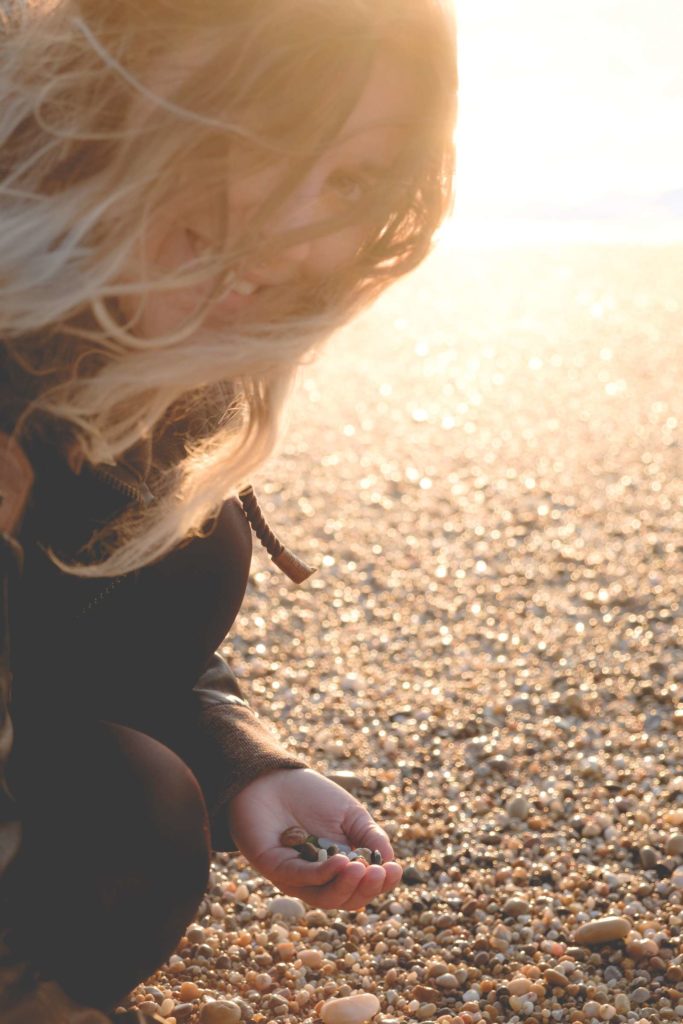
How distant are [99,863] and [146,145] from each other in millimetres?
826

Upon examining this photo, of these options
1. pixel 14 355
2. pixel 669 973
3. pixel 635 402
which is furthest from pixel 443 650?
pixel 635 402

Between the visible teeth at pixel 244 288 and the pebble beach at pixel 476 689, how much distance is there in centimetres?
12

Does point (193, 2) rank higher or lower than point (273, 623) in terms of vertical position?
higher

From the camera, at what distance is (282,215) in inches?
53.7

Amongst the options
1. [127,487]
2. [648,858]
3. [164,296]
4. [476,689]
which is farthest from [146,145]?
[476,689]

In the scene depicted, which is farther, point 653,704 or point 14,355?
point 653,704

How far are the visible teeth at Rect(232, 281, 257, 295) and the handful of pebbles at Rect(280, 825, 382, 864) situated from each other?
761mm

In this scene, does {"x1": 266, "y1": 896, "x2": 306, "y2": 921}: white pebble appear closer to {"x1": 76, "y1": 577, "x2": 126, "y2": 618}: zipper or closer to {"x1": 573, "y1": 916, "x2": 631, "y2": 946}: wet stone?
{"x1": 573, "y1": 916, "x2": 631, "y2": 946}: wet stone

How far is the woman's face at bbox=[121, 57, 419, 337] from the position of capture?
1.35 meters

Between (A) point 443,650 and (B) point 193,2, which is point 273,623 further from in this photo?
(B) point 193,2

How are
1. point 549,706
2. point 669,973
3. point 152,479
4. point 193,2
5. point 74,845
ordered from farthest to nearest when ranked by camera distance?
1. point 549,706
2. point 669,973
3. point 152,479
4. point 74,845
5. point 193,2

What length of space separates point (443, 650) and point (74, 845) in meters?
1.70

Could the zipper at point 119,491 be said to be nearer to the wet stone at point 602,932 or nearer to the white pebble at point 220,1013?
the white pebble at point 220,1013

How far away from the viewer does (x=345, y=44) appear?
1323 millimetres
